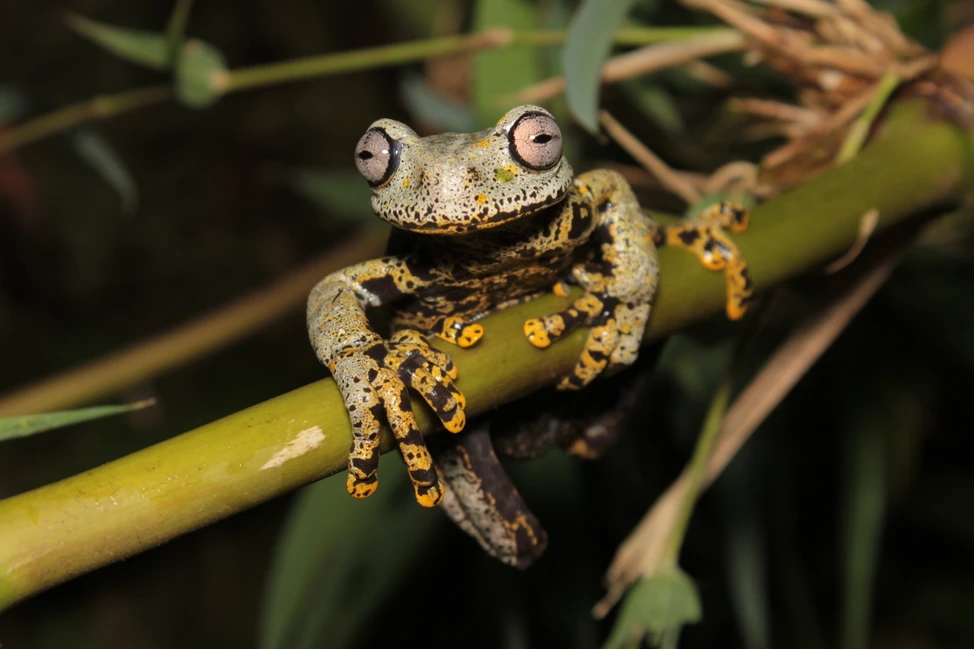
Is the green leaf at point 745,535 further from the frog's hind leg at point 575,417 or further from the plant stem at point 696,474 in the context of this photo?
the frog's hind leg at point 575,417

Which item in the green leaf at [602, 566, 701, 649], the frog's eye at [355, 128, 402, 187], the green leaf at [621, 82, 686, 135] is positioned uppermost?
the green leaf at [621, 82, 686, 135]

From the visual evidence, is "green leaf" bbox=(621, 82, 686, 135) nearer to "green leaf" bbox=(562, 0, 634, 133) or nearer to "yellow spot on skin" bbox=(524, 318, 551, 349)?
"green leaf" bbox=(562, 0, 634, 133)

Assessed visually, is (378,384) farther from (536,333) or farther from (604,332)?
(604,332)

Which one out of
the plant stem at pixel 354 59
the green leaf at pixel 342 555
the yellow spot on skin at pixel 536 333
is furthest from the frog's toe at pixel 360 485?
the plant stem at pixel 354 59

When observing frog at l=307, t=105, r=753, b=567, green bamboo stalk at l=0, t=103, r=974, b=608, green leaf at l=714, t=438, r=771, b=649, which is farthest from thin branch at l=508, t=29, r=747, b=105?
green leaf at l=714, t=438, r=771, b=649

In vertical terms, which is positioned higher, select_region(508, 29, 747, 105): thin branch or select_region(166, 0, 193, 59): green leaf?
select_region(166, 0, 193, 59): green leaf
